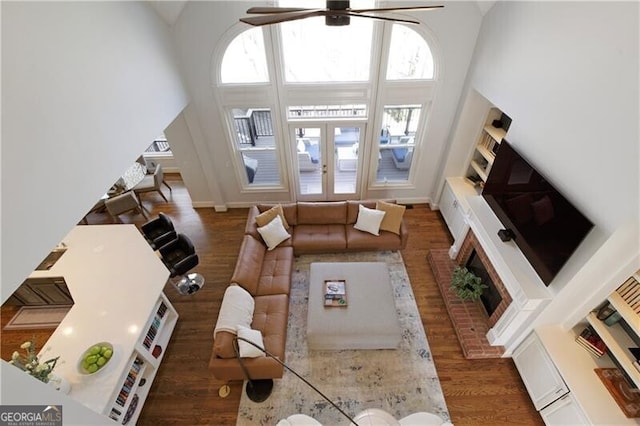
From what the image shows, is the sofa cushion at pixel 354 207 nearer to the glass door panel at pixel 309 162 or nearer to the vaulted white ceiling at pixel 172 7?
the glass door panel at pixel 309 162

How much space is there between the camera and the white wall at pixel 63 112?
1951mm

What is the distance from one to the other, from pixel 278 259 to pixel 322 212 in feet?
3.77

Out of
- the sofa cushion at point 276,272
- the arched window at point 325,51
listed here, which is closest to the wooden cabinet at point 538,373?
the sofa cushion at point 276,272

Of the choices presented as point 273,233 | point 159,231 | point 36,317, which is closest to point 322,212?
point 273,233

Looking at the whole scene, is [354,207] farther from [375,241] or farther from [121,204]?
[121,204]

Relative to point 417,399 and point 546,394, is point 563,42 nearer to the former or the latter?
point 546,394

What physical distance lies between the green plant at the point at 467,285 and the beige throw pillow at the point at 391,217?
1.15 m

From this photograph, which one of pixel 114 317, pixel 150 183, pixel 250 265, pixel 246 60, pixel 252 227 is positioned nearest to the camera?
pixel 114 317

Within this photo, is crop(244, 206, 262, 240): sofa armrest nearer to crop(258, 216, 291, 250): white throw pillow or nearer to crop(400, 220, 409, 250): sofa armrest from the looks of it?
crop(258, 216, 291, 250): white throw pillow

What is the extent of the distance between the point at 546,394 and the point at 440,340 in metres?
1.18

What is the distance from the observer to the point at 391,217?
16.0ft

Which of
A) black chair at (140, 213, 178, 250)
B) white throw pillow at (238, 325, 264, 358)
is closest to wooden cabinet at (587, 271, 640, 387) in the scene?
white throw pillow at (238, 325, 264, 358)

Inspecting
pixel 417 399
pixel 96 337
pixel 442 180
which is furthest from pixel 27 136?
pixel 442 180

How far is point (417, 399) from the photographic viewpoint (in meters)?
3.42
